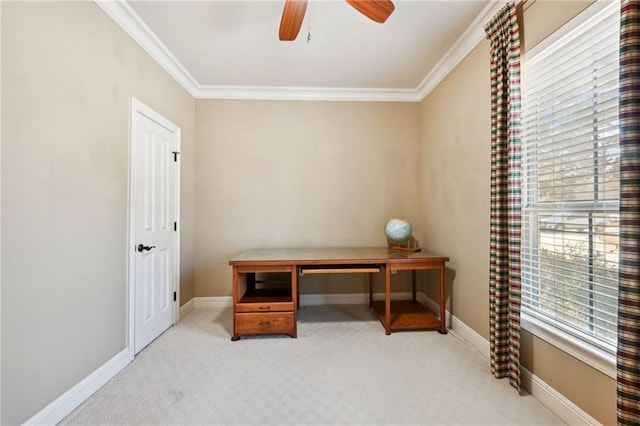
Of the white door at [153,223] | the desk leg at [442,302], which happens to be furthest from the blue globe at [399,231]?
the white door at [153,223]

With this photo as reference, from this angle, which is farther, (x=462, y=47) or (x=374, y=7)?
(x=462, y=47)

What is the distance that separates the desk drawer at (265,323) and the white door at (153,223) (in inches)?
30.5

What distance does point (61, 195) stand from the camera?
1.56 m

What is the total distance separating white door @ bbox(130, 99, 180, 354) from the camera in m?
2.21

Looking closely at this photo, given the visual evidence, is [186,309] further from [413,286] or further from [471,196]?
[471,196]

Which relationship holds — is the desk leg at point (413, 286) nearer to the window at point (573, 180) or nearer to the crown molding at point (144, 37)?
the window at point (573, 180)

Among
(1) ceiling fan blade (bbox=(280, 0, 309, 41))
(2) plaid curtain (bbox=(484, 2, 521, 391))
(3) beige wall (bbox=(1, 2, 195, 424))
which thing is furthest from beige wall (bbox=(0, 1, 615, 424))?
(1) ceiling fan blade (bbox=(280, 0, 309, 41))

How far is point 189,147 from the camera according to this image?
3.19 meters

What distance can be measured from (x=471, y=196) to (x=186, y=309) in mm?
3216

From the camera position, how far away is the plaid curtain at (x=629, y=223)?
3.57 feet

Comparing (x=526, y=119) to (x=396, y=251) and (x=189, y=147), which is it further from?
(x=189, y=147)

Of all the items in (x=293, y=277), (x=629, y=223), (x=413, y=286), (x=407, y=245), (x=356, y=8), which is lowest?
(x=413, y=286)

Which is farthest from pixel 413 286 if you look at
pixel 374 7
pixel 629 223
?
pixel 374 7

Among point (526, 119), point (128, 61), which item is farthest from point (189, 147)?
point (526, 119)
